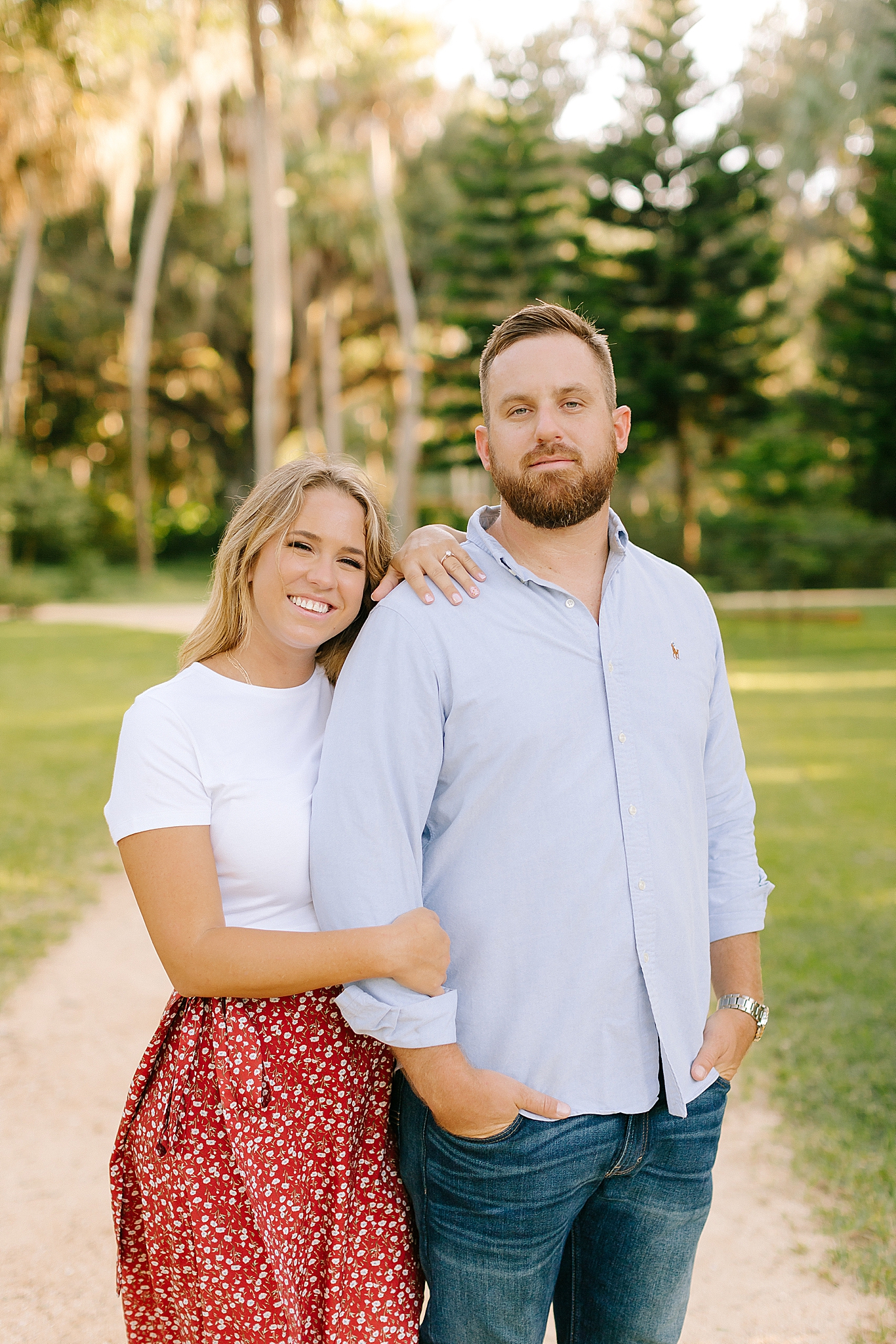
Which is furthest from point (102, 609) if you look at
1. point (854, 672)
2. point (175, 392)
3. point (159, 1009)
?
point (159, 1009)

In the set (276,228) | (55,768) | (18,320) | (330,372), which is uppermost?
(276,228)

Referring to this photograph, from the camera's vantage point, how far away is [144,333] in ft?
97.5

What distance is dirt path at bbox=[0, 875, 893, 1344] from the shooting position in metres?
2.73

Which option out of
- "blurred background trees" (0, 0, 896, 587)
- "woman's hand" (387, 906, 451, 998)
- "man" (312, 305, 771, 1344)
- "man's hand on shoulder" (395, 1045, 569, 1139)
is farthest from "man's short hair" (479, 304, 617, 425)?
"blurred background trees" (0, 0, 896, 587)

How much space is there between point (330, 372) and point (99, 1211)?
101ft

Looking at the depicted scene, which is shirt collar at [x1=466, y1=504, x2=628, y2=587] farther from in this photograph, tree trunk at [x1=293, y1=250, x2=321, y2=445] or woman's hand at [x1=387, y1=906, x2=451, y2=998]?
tree trunk at [x1=293, y1=250, x2=321, y2=445]

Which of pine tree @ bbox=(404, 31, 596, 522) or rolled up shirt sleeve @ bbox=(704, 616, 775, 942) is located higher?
pine tree @ bbox=(404, 31, 596, 522)

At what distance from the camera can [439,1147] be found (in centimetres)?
173

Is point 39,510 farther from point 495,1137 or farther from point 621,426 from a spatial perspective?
point 495,1137

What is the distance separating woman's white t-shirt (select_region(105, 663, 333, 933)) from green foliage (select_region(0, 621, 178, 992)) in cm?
356

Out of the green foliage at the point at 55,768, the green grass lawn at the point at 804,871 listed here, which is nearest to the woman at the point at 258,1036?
the green grass lawn at the point at 804,871

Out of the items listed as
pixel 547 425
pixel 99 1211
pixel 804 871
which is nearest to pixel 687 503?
pixel 804 871

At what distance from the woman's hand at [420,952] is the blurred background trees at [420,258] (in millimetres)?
14318

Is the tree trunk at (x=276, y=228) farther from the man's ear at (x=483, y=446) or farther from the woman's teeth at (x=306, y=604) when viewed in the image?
the woman's teeth at (x=306, y=604)
